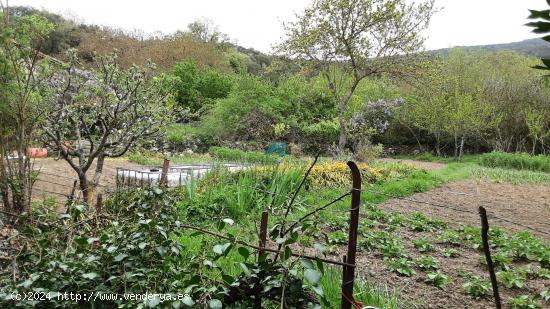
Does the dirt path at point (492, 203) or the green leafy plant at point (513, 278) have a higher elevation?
the green leafy plant at point (513, 278)

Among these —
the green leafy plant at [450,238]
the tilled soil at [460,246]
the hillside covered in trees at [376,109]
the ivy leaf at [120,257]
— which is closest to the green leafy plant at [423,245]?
the tilled soil at [460,246]

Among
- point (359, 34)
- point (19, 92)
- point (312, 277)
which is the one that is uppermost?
point (359, 34)

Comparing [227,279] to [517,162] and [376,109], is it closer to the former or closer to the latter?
[517,162]

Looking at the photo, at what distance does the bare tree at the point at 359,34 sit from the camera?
11.6m

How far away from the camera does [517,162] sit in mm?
15125

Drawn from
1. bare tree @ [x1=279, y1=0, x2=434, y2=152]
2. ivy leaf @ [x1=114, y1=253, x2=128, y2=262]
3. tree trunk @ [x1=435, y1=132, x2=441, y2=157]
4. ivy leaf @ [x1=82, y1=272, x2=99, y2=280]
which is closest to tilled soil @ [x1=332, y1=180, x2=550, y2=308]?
ivy leaf @ [x1=114, y1=253, x2=128, y2=262]

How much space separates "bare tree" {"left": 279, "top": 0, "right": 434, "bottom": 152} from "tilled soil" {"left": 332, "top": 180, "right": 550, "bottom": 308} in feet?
15.2

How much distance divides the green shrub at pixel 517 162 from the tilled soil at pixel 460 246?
18.8 ft

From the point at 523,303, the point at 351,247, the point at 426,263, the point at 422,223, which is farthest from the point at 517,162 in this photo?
the point at 351,247

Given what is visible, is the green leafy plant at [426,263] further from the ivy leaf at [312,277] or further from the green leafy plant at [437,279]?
the ivy leaf at [312,277]

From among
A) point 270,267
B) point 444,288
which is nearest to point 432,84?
point 444,288

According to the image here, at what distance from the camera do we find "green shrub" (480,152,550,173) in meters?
14.7

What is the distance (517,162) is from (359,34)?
8161 millimetres

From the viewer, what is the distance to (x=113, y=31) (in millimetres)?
31078
